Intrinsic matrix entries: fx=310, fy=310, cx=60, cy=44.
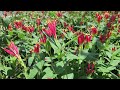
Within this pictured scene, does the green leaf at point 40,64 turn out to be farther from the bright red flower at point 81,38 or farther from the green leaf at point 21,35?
the green leaf at point 21,35

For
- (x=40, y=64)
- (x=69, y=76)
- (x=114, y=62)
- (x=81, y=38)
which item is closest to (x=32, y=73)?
(x=40, y=64)

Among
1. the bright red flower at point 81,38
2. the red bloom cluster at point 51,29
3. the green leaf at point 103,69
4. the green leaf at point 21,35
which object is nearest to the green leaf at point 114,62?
the green leaf at point 103,69

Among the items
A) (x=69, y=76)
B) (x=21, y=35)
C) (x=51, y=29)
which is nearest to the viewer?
(x=69, y=76)

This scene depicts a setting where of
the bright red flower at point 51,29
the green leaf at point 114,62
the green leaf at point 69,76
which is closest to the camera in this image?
the green leaf at point 69,76

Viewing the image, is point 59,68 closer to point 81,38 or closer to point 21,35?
point 81,38

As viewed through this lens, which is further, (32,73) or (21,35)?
(21,35)

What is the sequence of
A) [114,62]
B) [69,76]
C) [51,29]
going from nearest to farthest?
[69,76], [51,29], [114,62]

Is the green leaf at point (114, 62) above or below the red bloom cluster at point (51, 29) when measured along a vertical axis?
below

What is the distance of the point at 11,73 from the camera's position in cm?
202

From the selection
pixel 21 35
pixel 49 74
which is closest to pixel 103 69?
pixel 49 74

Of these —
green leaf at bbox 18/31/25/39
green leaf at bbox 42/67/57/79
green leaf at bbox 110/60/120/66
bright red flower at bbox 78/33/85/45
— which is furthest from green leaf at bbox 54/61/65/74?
green leaf at bbox 18/31/25/39

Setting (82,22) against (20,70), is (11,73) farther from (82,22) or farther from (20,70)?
(82,22)

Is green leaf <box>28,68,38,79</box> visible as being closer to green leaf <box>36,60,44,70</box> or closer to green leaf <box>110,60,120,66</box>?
green leaf <box>36,60,44,70</box>

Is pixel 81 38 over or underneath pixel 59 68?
over
